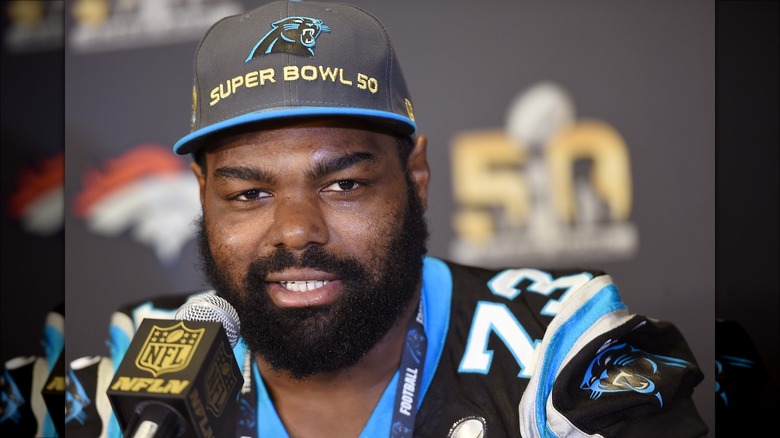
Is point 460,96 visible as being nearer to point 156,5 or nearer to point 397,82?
point 397,82

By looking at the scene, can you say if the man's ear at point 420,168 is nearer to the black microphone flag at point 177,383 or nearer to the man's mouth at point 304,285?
the man's mouth at point 304,285

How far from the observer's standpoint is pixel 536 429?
1.48m

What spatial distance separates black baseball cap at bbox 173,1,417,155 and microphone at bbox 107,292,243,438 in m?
0.62

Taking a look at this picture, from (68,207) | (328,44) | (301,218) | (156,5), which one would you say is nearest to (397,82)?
(328,44)

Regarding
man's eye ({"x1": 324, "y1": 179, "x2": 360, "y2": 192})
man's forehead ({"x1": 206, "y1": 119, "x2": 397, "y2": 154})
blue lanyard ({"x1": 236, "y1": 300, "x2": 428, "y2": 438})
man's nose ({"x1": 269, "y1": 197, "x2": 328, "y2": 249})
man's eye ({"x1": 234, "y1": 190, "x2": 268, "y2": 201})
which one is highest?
man's forehead ({"x1": 206, "y1": 119, "x2": 397, "y2": 154})

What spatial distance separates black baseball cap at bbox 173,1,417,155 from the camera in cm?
150

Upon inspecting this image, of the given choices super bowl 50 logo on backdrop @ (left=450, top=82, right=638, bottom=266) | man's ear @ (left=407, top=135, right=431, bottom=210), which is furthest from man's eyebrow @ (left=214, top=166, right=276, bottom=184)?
super bowl 50 logo on backdrop @ (left=450, top=82, right=638, bottom=266)

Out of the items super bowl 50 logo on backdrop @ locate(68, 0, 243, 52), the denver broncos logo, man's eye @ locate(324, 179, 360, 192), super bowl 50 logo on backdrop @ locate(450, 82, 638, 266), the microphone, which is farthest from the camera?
super bowl 50 logo on backdrop @ locate(68, 0, 243, 52)

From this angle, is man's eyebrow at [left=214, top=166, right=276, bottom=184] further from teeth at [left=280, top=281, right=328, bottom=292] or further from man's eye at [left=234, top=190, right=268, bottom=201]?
teeth at [left=280, top=281, right=328, bottom=292]

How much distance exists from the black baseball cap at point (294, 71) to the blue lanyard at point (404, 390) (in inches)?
17.5

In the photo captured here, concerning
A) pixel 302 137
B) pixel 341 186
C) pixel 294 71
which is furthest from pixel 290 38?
pixel 341 186

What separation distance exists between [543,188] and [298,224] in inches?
36.2

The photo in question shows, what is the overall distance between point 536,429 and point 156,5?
161cm

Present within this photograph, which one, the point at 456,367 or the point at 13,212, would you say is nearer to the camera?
the point at 456,367
